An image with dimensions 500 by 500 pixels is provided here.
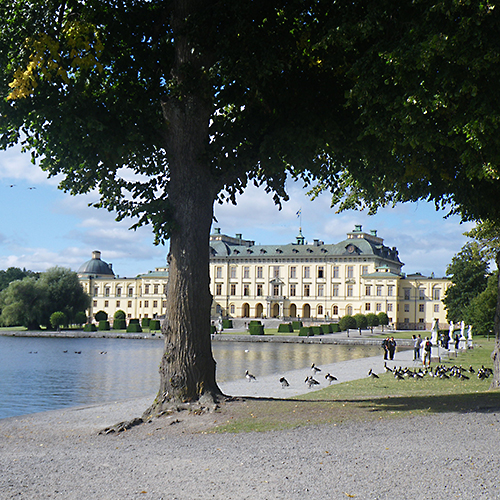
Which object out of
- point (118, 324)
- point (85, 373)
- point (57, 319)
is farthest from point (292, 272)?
point (85, 373)

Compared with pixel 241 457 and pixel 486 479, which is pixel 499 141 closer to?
pixel 486 479

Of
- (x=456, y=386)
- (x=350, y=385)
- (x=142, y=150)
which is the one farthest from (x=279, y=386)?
(x=142, y=150)

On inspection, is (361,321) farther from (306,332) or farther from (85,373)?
(85,373)

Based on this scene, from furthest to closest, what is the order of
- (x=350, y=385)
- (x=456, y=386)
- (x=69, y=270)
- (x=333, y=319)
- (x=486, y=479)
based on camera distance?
(x=333, y=319) → (x=69, y=270) → (x=350, y=385) → (x=456, y=386) → (x=486, y=479)

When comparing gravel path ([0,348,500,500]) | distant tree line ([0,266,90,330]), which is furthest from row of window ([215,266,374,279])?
gravel path ([0,348,500,500])

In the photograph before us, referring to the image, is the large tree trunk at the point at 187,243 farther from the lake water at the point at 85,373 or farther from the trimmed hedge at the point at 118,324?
the trimmed hedge at the point at 118,324

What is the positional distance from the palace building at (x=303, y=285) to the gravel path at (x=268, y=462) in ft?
256

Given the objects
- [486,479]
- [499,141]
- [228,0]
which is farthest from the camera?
[228,0]

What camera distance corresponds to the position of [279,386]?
1755cm

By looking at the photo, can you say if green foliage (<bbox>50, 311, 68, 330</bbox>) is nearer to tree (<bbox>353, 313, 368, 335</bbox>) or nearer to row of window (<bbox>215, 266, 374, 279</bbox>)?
tree (<bbox>353, 313, 368, 335</bbox>)

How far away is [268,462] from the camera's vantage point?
668cm

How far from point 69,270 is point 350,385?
52043 millimetres

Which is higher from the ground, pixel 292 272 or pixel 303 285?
pixel 292 272

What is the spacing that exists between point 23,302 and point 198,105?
53.9 m
